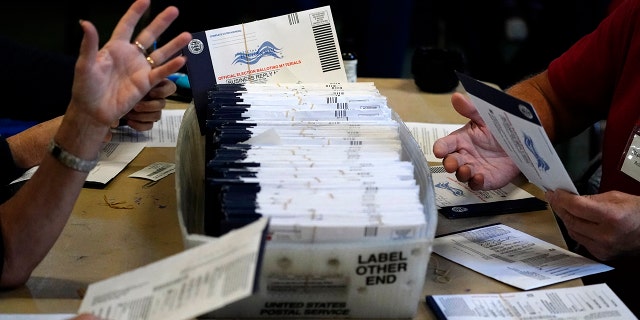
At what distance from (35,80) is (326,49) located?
867 millimetres

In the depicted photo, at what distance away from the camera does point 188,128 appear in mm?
1318

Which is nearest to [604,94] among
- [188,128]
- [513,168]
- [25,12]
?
[513,168]

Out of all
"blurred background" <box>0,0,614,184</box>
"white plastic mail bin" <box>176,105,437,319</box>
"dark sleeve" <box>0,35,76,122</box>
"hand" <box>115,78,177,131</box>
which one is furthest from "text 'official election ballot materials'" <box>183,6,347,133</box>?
"blurred background" <box>0,0,614,184</box>

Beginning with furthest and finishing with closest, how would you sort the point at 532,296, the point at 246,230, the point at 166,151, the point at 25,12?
the point at 25,12 → the point at 166,151 → the point at 532,296 → the point at 246,230

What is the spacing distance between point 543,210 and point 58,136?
33.3 inches

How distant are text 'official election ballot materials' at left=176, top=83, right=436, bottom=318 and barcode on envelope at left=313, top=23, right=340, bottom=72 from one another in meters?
0.32

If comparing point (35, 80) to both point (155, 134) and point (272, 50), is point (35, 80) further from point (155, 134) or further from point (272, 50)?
point (272, 50)

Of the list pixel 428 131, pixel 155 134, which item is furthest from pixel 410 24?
pixel 155 134

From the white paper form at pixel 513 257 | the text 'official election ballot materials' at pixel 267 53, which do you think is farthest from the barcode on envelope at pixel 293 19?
the white paper form at pixel 513 257

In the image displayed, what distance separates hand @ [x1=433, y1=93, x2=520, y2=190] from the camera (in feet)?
4.55

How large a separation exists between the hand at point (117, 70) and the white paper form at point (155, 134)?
1.72ft

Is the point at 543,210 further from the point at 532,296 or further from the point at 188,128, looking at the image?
the point at 188,128

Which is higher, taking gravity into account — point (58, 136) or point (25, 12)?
point (58, 136)

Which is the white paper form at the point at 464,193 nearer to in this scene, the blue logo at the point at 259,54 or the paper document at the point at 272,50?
the paper document at the point at 272,50
